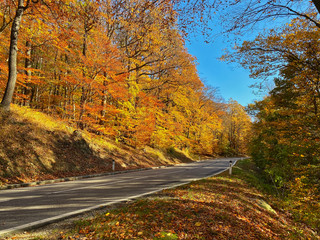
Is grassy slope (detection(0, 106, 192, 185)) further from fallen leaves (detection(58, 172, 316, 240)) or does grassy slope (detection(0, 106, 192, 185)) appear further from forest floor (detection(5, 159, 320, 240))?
fallen leaves (detection(58, 172, 316, 240))

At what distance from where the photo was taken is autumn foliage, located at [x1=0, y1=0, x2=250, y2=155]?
10.8m

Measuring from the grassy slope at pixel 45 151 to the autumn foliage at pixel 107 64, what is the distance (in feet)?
5.34

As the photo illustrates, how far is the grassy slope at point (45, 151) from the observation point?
9.33 m

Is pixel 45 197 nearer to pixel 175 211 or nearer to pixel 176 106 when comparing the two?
pixel 175 211

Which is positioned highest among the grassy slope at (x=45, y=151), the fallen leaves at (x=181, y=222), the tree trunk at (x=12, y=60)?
the tree trunk at (x=12, y=60)

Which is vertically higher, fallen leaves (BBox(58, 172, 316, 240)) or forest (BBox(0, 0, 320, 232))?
forest (BBox(0, 0, 320, 232))

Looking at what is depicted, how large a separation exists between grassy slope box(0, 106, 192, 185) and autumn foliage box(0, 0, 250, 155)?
1.63 metres

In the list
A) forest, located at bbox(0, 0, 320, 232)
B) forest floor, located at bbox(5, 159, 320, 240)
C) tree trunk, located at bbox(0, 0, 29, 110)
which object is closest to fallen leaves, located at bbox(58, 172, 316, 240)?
forest floor, located at bbox(5, 159, 320, 240)

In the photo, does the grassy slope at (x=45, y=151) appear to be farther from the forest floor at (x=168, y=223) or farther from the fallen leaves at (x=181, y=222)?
the fallen leaves at (x=181, y=222)

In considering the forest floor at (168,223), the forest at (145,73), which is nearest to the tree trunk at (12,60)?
the forest at (145,73)

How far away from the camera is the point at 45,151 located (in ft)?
37.0

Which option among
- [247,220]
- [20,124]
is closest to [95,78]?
[20,124]

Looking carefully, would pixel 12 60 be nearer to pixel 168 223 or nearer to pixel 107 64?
pixel 107 64

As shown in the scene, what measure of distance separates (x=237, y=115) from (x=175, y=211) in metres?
57.5
